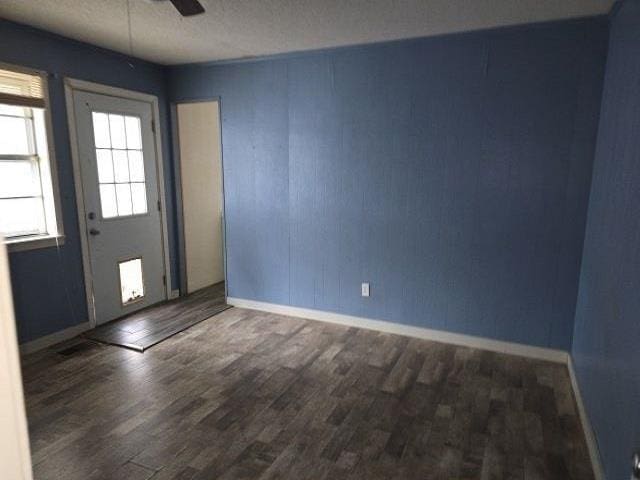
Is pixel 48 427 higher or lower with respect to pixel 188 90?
lower

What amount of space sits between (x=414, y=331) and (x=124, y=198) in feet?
9.99

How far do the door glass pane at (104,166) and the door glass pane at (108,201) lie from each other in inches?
2.5

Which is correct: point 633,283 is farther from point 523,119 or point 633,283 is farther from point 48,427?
point 48,427

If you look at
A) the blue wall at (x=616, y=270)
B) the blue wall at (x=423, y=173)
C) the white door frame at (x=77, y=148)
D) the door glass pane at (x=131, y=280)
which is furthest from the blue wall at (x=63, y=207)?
the blue wall at (x=616, y=270)

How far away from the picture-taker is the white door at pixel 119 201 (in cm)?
367

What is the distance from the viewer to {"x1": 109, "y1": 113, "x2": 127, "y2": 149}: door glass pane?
3.86 metres

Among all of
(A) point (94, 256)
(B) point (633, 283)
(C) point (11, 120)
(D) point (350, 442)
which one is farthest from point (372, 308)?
(C) point (11, 120)

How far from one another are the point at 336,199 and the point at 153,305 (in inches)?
91.7

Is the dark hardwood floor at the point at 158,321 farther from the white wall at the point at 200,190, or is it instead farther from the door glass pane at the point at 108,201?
the door glass pane at the point at 108,201

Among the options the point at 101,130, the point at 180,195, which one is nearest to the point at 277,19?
the point at 101,130

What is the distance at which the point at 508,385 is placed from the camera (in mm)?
2873

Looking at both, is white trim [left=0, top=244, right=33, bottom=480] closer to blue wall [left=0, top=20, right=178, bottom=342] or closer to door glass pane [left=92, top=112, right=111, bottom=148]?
blue wall [left=0, top=20, right=178, bottom=342]

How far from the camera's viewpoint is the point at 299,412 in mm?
2561

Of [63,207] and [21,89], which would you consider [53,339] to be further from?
[21,89]
